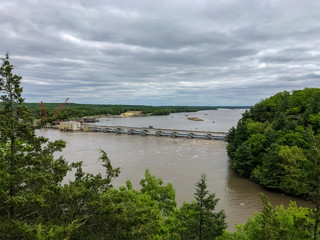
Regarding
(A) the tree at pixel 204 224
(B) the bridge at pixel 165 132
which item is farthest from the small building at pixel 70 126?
(A) the tree at pixel 204 224

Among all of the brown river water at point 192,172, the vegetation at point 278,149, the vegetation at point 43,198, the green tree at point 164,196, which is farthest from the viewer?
the vegetation at point 278,149

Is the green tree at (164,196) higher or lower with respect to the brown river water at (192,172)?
higher

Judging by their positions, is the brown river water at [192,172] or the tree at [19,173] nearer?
the tree at [19,173]

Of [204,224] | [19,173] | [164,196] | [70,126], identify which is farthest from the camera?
[70,126]

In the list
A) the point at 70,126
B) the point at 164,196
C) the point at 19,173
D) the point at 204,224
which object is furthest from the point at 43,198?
the point at 70,126

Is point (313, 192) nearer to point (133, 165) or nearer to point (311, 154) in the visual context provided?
point (311, 154)

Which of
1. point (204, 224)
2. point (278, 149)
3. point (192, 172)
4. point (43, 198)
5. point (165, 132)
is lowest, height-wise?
point (192, 172)

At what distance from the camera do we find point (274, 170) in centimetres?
2220

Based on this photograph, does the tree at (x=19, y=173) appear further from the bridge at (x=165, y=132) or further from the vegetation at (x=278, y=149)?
the bridge at (x=165, y=132)

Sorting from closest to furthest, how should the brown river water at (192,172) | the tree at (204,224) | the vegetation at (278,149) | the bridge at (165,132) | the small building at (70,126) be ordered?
the tree at (204,224)
the brown river water at (192,172)
the vegetation at (278,149)
the bridge at (165,132)
the small building at (70,126)

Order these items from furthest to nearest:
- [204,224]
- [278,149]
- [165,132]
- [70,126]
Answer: [70,126], [165,132], [278,149], [204,224]

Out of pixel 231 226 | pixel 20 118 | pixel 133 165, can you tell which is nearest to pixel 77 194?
pixel 20 118

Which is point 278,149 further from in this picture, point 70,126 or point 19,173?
point 70,126

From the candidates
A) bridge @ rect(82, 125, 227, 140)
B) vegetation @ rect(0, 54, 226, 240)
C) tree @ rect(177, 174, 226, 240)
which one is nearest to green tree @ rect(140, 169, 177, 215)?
tree @ rect(177, 174, 226, 240)
